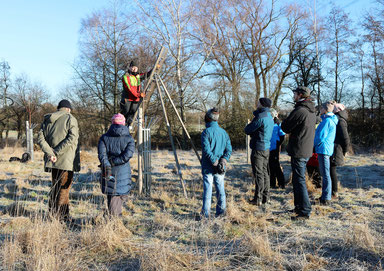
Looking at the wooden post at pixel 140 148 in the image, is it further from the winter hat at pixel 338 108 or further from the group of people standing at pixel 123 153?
the winter hat at pixel 338 108

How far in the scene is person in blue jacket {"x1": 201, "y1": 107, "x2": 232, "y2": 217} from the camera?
3.97 metres

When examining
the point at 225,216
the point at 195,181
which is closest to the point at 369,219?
the point at 225,216

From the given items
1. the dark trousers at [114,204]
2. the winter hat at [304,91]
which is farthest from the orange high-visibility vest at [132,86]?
the winter hat at [304,91]

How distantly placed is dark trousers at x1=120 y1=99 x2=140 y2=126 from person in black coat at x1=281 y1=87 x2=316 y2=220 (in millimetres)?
2915

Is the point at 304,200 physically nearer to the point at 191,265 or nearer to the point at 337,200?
the point at 337,200

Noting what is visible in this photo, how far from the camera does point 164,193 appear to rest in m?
5.51

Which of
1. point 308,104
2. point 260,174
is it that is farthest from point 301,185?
point 308,104

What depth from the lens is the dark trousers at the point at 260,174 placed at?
4664 millimetres

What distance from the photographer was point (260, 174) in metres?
4.70

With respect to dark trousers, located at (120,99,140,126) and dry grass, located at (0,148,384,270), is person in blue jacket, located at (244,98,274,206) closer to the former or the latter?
dry grass, located at (0,148,384,270)

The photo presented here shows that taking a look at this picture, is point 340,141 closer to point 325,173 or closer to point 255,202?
point 325,173

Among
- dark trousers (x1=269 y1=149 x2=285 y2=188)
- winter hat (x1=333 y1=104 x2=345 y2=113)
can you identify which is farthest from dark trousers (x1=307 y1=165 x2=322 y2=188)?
winter hat (x1=333 y1=104 x2=345 y2=113)

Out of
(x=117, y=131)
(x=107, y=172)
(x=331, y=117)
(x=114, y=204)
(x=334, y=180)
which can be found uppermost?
(x=331, y=117)

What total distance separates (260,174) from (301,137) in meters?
1.05
